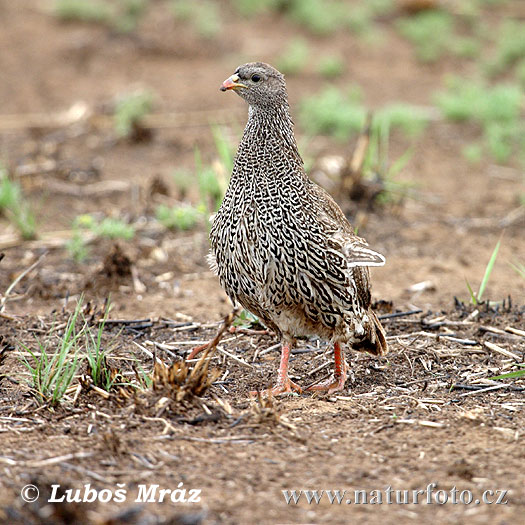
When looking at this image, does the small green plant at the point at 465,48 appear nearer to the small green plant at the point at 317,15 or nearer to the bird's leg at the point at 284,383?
the small green plant at the point at 317,15

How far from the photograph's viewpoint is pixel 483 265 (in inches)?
287

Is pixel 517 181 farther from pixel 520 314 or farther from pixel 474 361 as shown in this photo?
pixel 474 361

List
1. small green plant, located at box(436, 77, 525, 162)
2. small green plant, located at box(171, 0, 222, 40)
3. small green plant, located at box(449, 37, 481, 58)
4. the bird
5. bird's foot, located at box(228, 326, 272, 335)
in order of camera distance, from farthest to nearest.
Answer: small green plant, located at box(171, 0, 222, 40), small green plant, located at box(449, 37, 481, 58), small green plant, located at box(436, 77, 525, 162), bird's foot, located at box(228, 326, 272, 335), the bird

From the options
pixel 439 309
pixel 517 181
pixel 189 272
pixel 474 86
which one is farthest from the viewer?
pixel 474 86

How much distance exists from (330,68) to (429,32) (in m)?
2.16

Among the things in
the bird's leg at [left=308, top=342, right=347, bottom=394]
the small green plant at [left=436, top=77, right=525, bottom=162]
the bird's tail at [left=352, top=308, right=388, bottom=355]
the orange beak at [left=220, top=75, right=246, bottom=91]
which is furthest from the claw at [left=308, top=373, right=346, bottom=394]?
the small green plant at [left=436, top=77, right=525, bottom=162]

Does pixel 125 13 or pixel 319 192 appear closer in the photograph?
pixel 319 192

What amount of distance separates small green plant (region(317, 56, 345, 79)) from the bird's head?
7458mm

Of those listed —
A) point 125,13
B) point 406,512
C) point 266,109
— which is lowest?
point 406,512

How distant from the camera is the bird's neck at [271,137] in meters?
4.79

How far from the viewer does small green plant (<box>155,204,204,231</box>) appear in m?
7.48

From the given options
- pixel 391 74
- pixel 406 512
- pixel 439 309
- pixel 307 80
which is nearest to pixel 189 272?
pixel 439 309

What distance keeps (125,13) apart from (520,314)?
32.5 ft

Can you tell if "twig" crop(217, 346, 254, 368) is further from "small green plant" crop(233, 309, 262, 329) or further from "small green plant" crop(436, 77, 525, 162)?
"small green plant" crop(436, 77, 525, 162)
